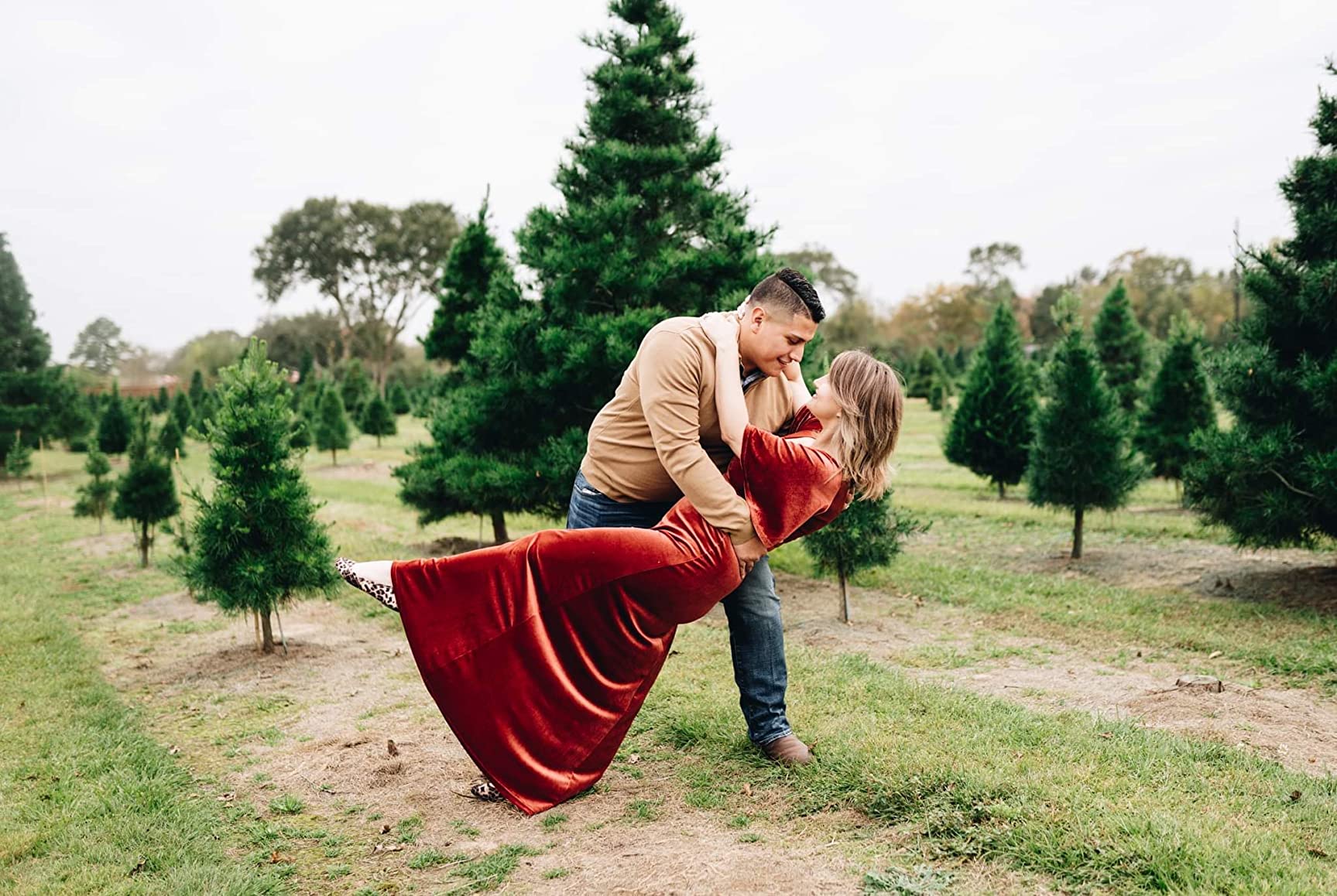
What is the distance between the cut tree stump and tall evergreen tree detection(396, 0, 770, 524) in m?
4.92

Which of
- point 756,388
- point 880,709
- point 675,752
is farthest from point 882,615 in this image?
point 756,388

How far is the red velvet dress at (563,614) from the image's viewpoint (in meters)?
4.08

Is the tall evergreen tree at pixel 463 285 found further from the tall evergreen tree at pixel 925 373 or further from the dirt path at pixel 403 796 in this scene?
the tall evergreen tree at pixel 925 373

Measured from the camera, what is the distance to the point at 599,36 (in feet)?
33.6

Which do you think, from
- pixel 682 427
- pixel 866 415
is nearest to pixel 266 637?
pixel 682 427

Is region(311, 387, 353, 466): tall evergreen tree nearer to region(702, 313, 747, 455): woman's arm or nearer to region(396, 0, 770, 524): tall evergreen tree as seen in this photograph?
region(396, 0, 770, 524): tall evergreen tree

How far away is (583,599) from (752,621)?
1005 millimetres

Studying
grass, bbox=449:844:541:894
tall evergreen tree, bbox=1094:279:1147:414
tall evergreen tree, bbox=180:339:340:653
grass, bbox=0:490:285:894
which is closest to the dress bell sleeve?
grass, bbox=449:844:541:894

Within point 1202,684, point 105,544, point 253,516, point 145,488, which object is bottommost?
point 105,544

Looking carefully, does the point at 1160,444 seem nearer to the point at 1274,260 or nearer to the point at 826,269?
the point at 1274,260

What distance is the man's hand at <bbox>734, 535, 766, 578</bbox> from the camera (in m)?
4.32

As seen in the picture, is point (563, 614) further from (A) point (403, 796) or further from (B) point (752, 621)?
(A) point (403, 796)

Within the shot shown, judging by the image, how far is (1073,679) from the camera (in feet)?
22.1

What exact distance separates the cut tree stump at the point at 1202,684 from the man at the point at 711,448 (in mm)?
3066
